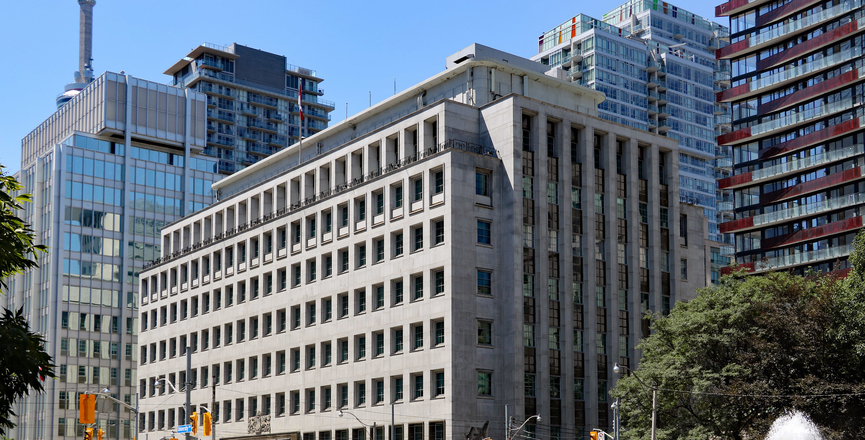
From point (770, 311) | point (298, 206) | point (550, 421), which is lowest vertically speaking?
point (550, 421)

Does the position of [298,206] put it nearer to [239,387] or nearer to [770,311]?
[239,387]

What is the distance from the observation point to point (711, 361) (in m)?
65.7

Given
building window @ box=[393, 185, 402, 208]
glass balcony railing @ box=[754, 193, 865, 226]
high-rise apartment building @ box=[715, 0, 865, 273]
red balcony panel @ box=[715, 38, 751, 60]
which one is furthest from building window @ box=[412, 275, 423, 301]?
red balcony panel @ box=[715, 38, 751, 60]

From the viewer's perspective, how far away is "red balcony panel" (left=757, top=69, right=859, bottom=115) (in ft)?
330

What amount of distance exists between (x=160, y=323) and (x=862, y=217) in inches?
2963

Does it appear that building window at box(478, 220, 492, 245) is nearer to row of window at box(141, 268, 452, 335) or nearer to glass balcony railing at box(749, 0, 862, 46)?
row of window at box(141, 268, 452, 335)

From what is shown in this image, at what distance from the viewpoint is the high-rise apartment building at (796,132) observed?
330 feet

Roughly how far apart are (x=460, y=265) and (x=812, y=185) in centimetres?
4463

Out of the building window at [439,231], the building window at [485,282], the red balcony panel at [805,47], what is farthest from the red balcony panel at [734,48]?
the building window at [439,231]

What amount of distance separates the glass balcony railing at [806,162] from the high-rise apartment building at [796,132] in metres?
0.10

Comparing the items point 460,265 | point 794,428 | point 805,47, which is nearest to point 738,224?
point 805,47

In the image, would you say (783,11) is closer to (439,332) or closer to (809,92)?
(809,92)

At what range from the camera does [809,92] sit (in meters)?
105

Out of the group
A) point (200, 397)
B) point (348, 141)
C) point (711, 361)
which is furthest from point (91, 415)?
point (200, 397)
